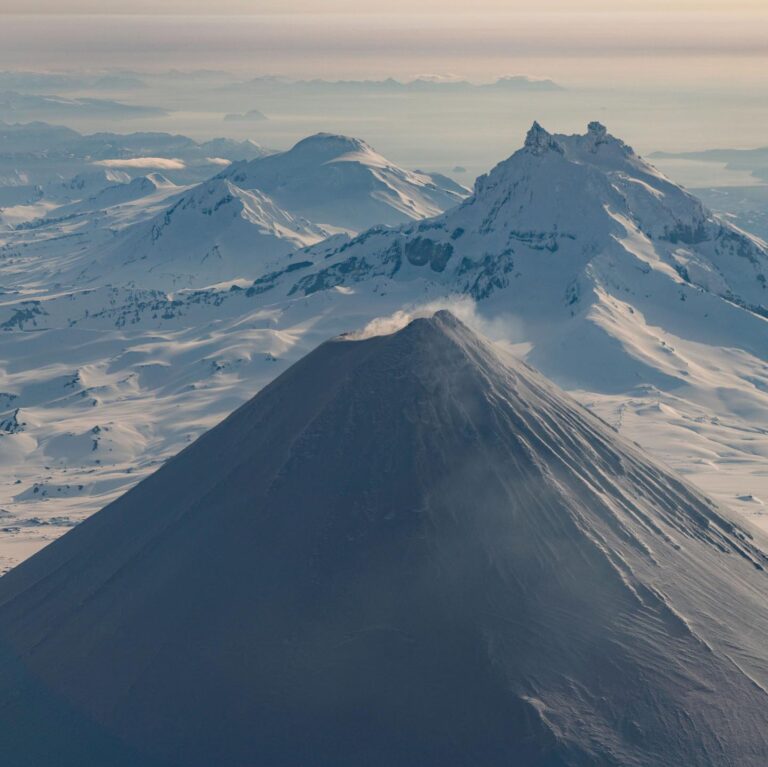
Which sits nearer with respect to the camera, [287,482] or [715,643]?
[715,643]

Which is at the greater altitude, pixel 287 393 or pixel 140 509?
pixel 287 393

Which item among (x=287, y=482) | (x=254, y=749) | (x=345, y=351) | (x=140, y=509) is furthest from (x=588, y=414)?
(x=254, y=749)

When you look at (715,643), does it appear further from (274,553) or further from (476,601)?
(274,553)

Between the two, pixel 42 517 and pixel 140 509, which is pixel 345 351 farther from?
pixel 42 517

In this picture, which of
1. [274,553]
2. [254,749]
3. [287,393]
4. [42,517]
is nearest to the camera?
[254,749]

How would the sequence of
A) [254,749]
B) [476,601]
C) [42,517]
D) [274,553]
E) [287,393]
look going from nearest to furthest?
[254,749], [476,601], [274,553], [287,393], [42,517]

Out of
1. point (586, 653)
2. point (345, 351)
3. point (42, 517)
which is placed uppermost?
point (345, 351)
